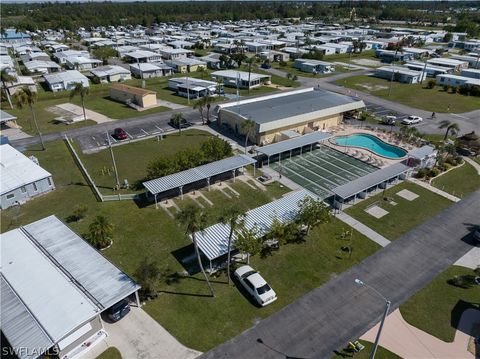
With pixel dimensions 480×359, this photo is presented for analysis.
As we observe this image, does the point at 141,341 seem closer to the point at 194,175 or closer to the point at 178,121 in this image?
the point at 194,175

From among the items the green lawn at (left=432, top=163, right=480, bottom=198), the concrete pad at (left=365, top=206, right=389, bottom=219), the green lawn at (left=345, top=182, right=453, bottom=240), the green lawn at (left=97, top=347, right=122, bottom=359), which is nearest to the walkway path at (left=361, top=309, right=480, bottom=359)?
the green lawn at (left=345, top=182, right=453, bottom=240)

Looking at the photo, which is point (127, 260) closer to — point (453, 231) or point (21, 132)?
point (453, 231)

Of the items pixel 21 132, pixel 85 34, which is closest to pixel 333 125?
pixel 21 132

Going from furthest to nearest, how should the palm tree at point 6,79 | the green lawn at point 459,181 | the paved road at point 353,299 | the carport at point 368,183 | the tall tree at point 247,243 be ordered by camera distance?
the palm tree at point 6,79 → the green lawn at point 459,181 → the carport at point 368,183 → the tall tree at point 247,243 → the paved road at point 353,299

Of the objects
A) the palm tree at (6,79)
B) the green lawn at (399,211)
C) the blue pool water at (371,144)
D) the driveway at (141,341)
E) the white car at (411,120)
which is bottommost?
the driveway at (141,341)

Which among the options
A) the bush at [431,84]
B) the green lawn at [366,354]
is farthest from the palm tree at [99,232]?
the bush at [431,84]

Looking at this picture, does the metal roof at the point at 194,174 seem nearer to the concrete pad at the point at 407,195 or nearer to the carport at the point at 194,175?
the carport at the point at 194,175
